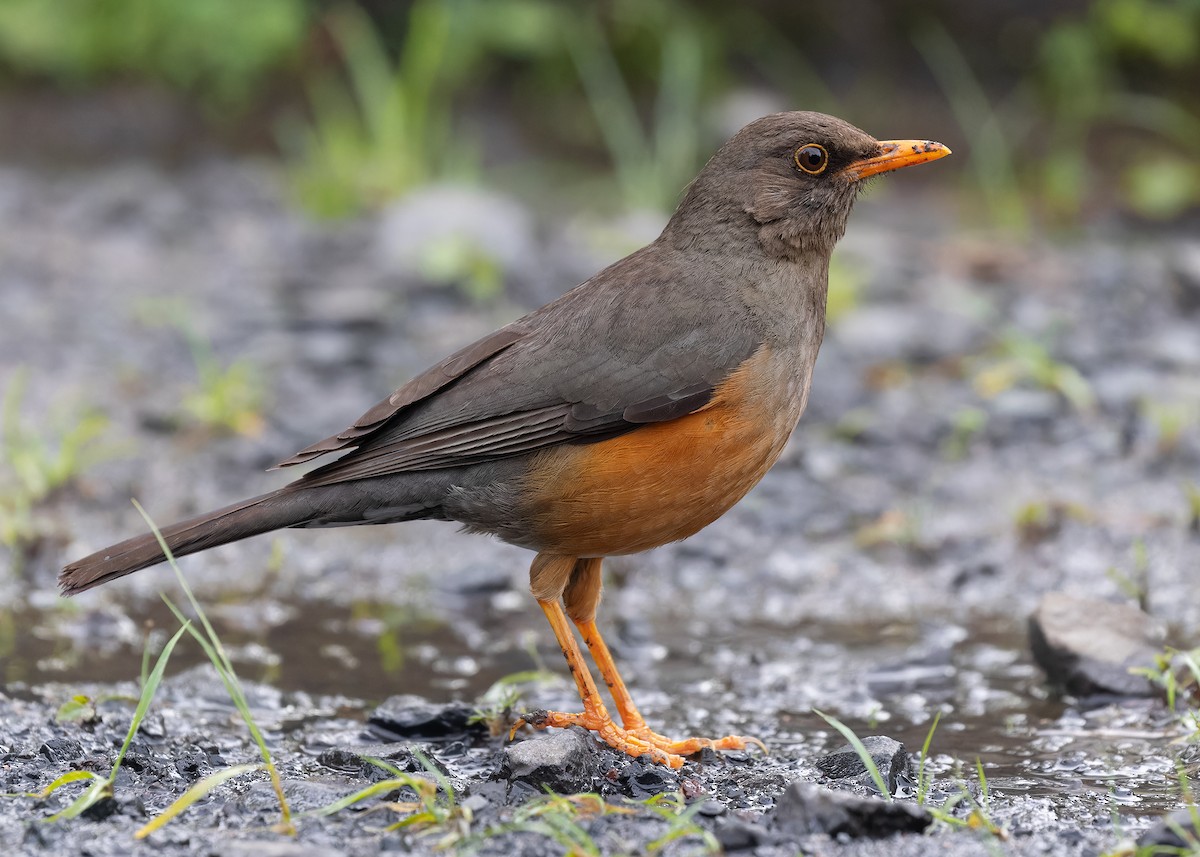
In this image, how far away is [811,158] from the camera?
5.32 meters

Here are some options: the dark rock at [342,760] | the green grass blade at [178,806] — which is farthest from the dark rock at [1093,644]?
the green grass blade at [178,806]

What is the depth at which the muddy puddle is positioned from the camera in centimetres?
464

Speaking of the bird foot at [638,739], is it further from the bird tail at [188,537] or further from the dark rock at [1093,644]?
the dark rock at [1093,644]

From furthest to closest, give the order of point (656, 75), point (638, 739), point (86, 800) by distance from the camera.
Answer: point (656, 75) → point (638, 739) → point (86, 800)

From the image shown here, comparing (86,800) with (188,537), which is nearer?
(86,800)

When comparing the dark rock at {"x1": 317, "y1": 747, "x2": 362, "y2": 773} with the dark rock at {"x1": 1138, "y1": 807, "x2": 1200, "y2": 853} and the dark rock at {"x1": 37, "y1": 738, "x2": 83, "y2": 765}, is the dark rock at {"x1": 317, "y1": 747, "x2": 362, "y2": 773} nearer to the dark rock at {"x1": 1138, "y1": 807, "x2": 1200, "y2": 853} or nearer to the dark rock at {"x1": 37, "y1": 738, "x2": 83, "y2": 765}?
the dark rock at {"x1": 37, "y1": 738, "x2": 83, "y2": 765}

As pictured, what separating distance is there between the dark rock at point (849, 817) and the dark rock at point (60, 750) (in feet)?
6.60

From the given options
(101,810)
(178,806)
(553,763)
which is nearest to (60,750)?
(101,810)

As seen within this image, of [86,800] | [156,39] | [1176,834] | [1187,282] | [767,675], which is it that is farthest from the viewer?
[156,39]

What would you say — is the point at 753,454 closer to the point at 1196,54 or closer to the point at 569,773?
the point at 569,773

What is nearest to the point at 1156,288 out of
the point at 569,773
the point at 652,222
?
the point at 652,222

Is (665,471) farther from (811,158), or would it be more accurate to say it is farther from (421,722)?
(811,158)

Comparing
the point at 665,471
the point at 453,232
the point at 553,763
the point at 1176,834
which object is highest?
the point at 453,232

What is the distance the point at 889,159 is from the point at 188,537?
2680 mm
